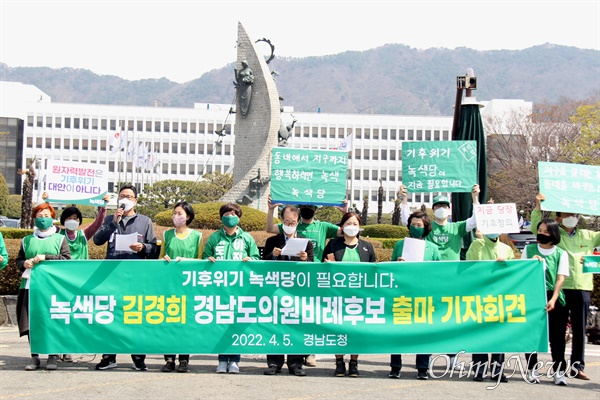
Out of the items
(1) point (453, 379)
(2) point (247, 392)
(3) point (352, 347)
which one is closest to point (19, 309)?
(2) point (247, 392)

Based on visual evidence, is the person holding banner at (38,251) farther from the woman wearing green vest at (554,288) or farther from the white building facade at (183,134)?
the white building facade at (183,134)

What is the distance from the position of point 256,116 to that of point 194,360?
21472 millimetres

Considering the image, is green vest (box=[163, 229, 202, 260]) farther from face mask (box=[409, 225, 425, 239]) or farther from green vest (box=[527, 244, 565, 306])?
green vest (box=[527, 244, 565, 306])

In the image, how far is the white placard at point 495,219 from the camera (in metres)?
8.89

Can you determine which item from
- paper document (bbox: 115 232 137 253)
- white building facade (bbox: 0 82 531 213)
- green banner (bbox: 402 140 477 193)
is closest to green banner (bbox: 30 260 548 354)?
paper document (bbox: 115 232 137 253)

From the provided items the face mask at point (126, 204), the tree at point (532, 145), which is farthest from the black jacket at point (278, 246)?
the tree at point (532, 145)

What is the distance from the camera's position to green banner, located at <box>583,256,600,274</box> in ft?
28.6

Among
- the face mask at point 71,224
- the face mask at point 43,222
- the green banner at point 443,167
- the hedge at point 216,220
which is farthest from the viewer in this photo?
the hedge at point 216,220

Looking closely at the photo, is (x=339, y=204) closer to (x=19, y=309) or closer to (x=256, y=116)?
(x=19, y=309)

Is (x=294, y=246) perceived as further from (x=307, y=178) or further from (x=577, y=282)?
(x=577, y=282)

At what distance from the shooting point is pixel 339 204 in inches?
401

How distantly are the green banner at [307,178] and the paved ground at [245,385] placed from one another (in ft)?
6.88

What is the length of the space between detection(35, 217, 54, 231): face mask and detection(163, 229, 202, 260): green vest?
1232mm

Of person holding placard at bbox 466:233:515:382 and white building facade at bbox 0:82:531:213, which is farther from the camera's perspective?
white building facade at bbox 0:82:531:213
